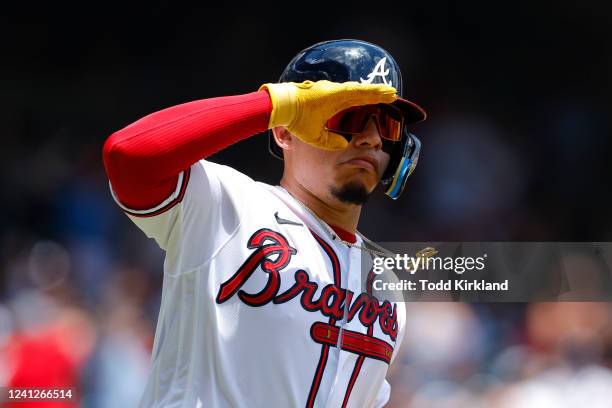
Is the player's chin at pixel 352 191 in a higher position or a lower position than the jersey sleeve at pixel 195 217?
higher

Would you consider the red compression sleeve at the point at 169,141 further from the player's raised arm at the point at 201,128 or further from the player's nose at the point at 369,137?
the player's nose at the point at 369,137

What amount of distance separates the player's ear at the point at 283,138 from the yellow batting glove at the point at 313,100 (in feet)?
1.29

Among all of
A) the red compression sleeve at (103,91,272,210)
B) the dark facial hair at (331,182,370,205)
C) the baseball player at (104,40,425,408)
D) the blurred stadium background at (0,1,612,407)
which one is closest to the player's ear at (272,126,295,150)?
the baseball player at (104,40,425,408)

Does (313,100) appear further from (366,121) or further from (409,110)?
(409,110)

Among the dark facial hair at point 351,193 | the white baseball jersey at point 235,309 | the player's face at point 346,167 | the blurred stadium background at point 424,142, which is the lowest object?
the white baseball jersey at point 235,309

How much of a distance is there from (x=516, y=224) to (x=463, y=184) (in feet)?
1.04

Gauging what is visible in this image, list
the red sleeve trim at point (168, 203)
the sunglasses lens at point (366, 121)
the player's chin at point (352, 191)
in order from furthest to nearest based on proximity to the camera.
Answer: the player's chin at point (352, 191)
the sunglasses lens at point (366, 121)
the red sleeve trim at point (168, 203)

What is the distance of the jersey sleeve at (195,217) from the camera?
1.67m

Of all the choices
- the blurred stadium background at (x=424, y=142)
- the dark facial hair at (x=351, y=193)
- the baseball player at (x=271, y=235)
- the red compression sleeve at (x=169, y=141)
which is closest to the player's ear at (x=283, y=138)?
the baseball player at (x=271, y=235)

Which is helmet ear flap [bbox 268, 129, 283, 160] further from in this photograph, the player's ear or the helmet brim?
the helmet brim

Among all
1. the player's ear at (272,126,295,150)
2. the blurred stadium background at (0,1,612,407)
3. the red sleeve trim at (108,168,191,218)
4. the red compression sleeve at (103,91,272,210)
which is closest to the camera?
the red compression sleeve at (103,91,272,210)

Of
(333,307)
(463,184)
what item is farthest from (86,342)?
(333,307)

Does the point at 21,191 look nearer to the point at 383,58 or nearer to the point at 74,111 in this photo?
the point at 74,111

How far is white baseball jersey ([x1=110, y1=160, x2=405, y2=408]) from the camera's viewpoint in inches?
67.6
